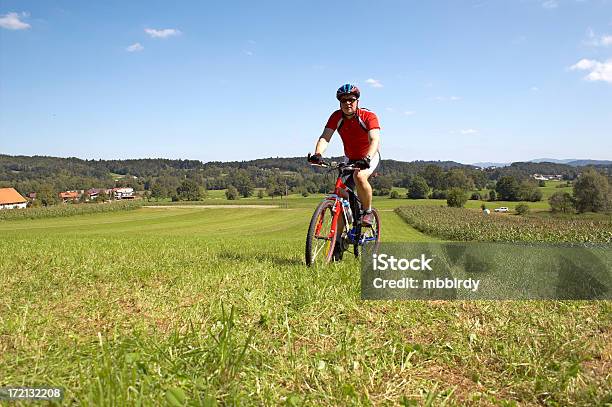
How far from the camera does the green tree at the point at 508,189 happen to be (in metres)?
104

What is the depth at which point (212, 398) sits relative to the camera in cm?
153

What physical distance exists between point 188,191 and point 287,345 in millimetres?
139260

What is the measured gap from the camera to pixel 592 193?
79.1m

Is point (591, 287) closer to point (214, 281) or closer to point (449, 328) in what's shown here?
point (449, 328)

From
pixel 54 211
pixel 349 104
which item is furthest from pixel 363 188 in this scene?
pixel 54 211

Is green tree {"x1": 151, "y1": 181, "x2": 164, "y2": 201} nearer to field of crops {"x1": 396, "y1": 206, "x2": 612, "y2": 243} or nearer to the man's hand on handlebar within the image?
field of crops {"x1": 396, "y1": 206, "x2": 612, "y2": 243}

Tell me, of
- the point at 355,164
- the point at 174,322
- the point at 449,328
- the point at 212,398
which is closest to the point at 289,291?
the point at 174,322

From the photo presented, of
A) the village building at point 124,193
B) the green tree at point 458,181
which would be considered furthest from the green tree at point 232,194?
the green tree at point 458,181

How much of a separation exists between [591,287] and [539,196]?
11348 centimetres

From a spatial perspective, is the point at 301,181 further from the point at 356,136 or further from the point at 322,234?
the point at 322,234

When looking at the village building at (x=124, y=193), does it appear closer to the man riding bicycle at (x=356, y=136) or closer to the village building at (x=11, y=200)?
the village building at (x=11, y=200)

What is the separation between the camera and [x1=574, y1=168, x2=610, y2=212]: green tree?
76.8 meters

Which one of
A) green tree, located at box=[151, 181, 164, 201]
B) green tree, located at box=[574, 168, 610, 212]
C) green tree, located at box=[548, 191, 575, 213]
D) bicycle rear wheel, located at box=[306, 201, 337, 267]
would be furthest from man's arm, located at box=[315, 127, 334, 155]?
green tree, located at box=[151, 181, 164, 201]

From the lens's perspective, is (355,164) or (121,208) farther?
(121,208)
